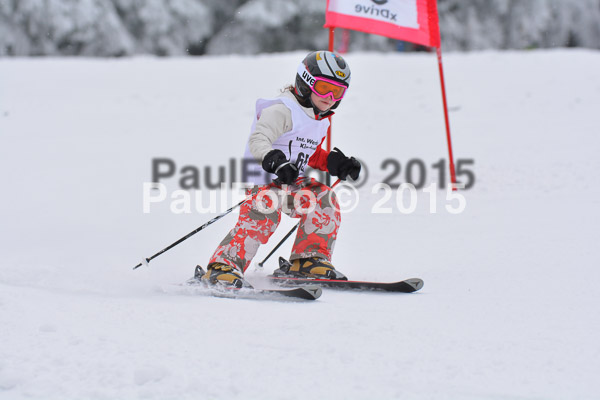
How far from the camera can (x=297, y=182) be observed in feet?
11.7

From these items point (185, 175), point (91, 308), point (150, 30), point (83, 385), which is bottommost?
point (83, 385)

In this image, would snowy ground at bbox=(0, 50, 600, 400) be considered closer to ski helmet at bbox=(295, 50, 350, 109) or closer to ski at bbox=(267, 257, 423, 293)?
ski at bbox=(267, 257, 423, 293)

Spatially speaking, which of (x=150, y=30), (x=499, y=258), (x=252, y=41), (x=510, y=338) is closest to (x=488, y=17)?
(x=252, y=41)

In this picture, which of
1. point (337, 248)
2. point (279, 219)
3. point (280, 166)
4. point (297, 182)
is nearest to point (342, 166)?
point (297, 182)

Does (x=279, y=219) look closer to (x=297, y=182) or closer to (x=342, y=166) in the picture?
(x=297, y=182)

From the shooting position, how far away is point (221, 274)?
3219 millimetres

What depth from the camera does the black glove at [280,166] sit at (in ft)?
10.2

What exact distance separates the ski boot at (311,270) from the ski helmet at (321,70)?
86 centimetres

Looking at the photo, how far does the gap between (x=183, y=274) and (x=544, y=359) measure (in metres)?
2.26

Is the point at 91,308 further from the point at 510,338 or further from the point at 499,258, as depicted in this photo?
the point at 499,258

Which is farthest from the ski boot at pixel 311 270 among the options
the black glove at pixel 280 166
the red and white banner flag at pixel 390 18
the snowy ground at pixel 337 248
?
the red and white banner flag at pixel 390 18

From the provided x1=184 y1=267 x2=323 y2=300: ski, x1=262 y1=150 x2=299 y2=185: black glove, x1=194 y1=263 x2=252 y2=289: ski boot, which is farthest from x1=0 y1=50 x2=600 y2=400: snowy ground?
x1=262 y1=150 x2=299 y2=185: black glove

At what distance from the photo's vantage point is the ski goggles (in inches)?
133

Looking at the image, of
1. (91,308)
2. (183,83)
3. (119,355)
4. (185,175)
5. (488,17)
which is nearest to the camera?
(119,355)
